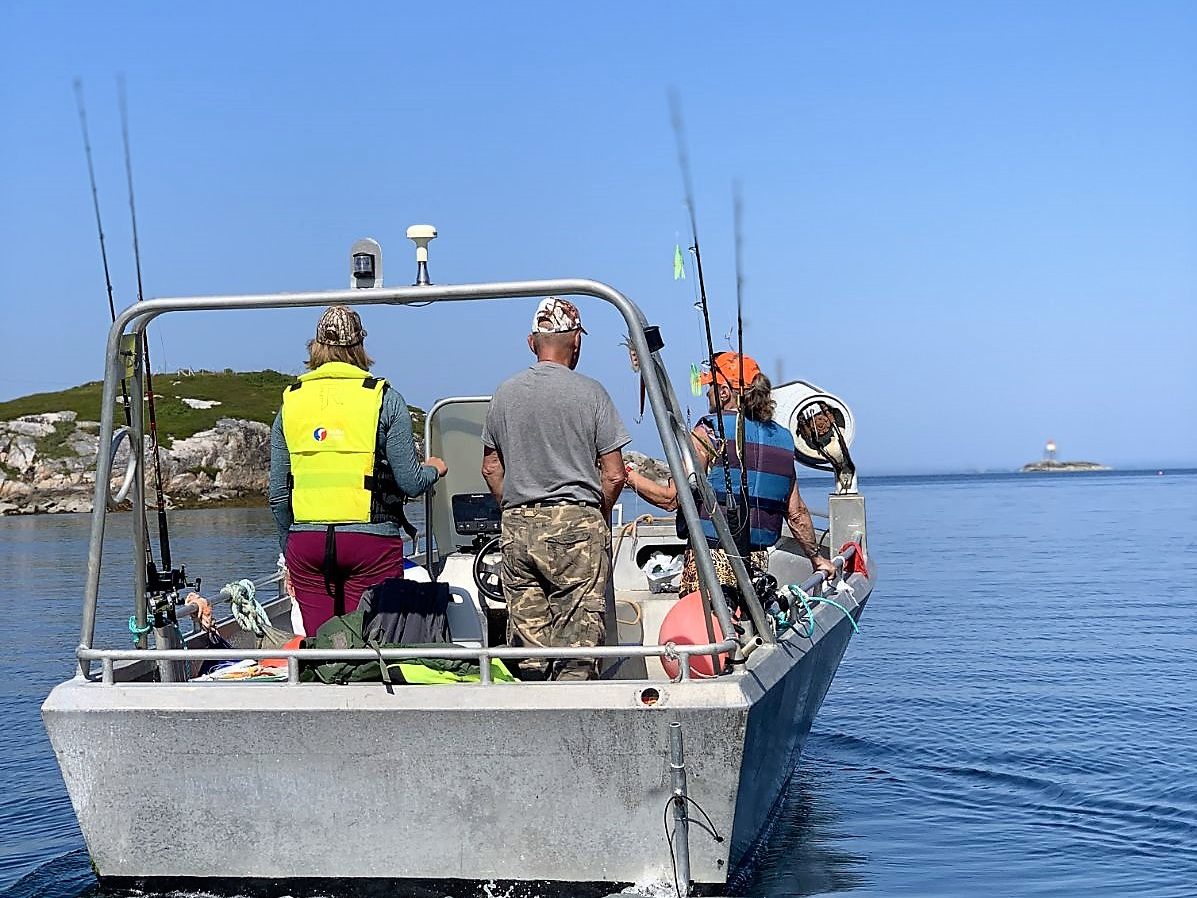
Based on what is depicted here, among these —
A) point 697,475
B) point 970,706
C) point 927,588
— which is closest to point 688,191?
point 697,475

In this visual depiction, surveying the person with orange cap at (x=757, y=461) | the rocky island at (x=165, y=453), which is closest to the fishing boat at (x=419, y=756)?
the person with orange cap at (x=757, y=461)

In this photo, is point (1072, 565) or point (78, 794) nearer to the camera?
point (78, 794)

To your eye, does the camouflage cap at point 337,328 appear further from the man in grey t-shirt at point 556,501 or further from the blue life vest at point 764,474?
the blue life vest at point 764,474

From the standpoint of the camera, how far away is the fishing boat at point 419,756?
442cm

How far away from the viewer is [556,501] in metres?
4.93

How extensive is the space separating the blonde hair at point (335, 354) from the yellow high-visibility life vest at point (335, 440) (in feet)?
0.35

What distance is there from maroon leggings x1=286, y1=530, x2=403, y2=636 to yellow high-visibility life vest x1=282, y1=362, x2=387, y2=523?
0.31 ft

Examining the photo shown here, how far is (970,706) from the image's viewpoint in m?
10.8

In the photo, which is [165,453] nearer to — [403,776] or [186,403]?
[186,403]

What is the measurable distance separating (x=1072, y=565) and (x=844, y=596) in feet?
61.1

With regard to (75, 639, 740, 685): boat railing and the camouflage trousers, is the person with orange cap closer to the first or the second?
the camouflage trousers

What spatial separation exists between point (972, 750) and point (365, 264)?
6.20m

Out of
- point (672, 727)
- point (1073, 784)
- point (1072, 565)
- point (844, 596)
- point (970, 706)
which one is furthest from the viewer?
point (1072, 565)

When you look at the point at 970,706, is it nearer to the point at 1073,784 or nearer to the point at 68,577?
the point at 1073,784
